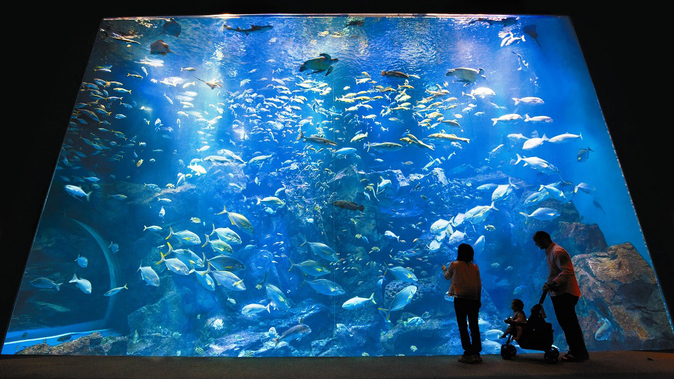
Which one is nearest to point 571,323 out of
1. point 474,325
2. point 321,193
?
point 474,325

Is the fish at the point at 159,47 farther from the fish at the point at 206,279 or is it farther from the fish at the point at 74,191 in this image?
the fish at the point at 206,279

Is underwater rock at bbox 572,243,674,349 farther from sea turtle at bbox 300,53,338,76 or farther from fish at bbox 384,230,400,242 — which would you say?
sea turtle at bbox 300,53,338,76

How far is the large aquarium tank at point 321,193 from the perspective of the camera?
6.78m

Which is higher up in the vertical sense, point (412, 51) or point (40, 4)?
point (412, 51)

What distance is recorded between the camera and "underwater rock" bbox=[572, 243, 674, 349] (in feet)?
19.0

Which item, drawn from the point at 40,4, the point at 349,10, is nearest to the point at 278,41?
the point at 349,10

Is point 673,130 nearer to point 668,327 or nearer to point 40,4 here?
point 668,327

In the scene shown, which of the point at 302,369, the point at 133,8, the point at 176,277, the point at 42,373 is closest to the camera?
the point at 42,373

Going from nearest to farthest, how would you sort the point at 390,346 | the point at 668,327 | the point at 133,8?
the point at 133,8 → the point at 668,327 → the point at 390,346

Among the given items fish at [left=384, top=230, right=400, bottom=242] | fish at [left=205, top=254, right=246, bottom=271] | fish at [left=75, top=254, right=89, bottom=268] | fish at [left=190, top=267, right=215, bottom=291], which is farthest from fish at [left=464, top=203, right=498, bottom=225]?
fish at [left=75, top=254, right=89, bottom=268]

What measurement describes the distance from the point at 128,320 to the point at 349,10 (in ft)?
25.3

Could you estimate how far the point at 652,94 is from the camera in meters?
4.46

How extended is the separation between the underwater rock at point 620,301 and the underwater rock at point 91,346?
9.06 m

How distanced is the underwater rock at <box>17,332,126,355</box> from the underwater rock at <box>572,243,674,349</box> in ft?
29.7
